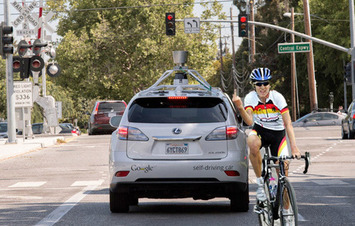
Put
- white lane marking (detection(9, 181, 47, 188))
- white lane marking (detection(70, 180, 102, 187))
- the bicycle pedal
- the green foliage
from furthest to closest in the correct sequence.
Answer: the green foliage
white lane marking (detection(9, 181, 47, 188))
white lane marking (detection(70, 180, 102, 187))
the bicycle pedal

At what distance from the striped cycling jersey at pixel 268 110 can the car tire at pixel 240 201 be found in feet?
8.15

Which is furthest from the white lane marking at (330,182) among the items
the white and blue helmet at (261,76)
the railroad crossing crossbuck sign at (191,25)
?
the railroad crossing crossbuck sign at (191,25)

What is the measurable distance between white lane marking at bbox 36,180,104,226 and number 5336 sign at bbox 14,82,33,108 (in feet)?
60.1

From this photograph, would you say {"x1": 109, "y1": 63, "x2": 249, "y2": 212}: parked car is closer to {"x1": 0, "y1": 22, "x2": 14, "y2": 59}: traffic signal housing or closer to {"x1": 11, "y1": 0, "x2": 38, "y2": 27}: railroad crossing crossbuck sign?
{"x1": 0, "y1": 22, "x2": 14, "y2": 59}: traffic signal housing

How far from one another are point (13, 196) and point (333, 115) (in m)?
41.4

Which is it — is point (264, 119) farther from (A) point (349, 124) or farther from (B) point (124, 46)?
(B) point (124, 46)

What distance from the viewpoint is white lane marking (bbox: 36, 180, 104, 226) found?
10830mm

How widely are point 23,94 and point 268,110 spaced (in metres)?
25.8

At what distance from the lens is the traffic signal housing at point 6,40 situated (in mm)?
30013

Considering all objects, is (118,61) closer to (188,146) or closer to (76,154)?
(76,154)

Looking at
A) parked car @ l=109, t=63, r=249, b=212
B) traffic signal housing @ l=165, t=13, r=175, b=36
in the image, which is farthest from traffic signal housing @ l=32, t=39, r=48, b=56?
parked car @ l=109, t=63, r=249, b=212

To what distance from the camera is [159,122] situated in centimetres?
1105

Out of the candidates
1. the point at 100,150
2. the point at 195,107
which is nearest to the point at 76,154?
the point at 100,150

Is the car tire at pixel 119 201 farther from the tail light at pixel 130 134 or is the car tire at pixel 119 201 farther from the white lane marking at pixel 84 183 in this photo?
the white lane marking at pixel 84 183
